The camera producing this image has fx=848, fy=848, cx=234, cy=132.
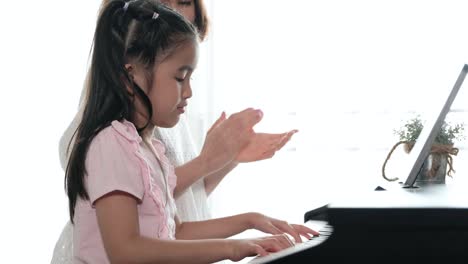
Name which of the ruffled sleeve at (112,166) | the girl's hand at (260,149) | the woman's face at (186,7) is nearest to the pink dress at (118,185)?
the ruffled sleeve at (112,166)

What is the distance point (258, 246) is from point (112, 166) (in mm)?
284

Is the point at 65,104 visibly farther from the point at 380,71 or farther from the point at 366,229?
the point at 366,229

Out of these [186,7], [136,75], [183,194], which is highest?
[186,7]

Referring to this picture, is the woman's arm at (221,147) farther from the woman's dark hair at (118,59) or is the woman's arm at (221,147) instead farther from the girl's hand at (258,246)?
the girl's hand at (258,246)

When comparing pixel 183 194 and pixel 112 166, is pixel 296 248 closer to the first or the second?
pixel 112 166

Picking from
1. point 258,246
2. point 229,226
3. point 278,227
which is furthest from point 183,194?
point 258,246

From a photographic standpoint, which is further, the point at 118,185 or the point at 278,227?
the point at 278,227

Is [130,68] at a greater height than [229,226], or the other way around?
[130,68]

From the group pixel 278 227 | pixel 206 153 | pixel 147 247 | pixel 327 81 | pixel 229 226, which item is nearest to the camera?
pixel 147 247

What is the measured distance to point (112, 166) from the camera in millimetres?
1352

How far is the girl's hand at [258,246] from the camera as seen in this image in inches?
48.2

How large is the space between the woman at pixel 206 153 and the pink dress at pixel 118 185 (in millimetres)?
296

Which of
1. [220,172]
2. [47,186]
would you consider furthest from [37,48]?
[220,172]

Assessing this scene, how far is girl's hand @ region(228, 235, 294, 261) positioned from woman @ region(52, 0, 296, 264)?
0.50 metres
